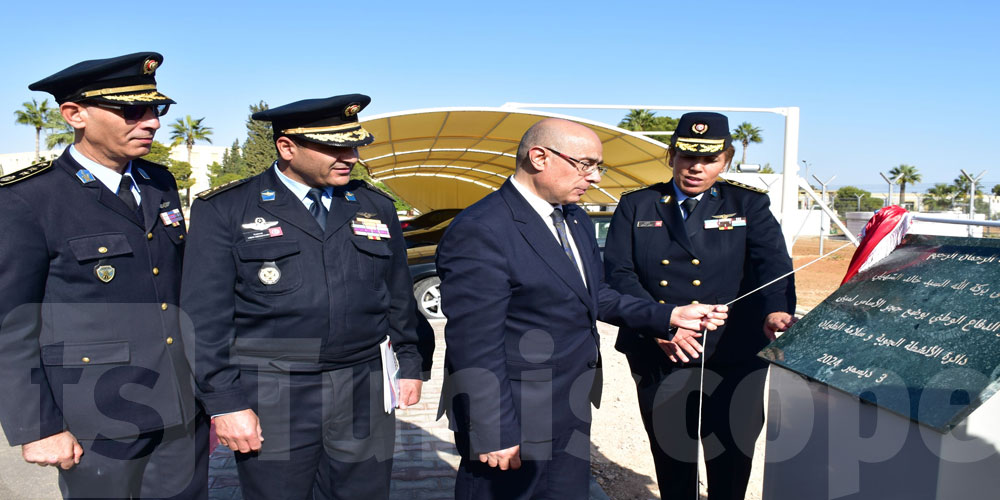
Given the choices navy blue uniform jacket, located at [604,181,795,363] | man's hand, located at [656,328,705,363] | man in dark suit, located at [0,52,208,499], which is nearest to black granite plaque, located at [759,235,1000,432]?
man's hand, located at [656,328,705,363]

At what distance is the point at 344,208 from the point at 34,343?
107 cm

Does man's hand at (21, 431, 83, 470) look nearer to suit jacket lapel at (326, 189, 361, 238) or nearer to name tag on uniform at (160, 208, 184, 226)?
name tag on uniform at (160, 208, 184, 226)

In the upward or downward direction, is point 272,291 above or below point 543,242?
below

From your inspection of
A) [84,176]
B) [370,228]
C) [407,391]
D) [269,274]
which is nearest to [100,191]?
[84,176]

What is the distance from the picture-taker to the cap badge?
2344mm

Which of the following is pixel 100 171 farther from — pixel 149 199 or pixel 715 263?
pixel 715 263

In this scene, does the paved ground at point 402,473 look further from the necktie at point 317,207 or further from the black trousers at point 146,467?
the necktie at point 317,207

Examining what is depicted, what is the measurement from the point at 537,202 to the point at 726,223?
1.03 meters

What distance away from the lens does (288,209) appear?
2.38 m

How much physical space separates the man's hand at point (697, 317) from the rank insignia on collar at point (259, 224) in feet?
5.09

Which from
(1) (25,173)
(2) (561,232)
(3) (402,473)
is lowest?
(3) (402,473)

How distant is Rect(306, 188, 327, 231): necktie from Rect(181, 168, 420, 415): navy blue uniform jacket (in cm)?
3

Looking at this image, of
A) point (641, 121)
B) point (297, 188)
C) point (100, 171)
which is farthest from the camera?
point (641, 121)

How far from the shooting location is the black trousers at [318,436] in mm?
2312
